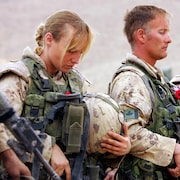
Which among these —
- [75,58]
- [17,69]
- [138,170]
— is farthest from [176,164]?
[17,69]

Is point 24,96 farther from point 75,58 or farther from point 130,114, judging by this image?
point 130,114

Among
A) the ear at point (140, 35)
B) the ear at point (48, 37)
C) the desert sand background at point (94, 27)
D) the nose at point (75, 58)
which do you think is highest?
the ear at point (48, 37)

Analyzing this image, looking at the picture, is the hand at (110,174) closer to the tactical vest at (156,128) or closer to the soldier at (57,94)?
the soldier at (57,94)

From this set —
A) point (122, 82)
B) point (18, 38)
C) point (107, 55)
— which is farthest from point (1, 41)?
point (122, 82)

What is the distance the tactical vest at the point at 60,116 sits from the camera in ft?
14.9

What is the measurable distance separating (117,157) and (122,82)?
0.59 metres

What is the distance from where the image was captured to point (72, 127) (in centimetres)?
453

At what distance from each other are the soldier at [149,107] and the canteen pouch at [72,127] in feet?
1.97

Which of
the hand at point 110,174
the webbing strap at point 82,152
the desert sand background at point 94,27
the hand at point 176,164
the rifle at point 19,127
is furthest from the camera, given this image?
the desert sand background at point 94,27

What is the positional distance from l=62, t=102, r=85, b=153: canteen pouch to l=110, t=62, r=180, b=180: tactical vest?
2.59 feet

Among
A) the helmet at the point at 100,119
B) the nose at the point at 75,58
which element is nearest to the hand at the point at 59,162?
the helmet at the point at 100,119

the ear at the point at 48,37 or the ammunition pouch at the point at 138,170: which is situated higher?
the ear at the point at 48,37

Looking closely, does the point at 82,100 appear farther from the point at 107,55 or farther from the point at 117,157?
the point at 107,55

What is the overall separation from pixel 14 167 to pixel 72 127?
1.78 feet
